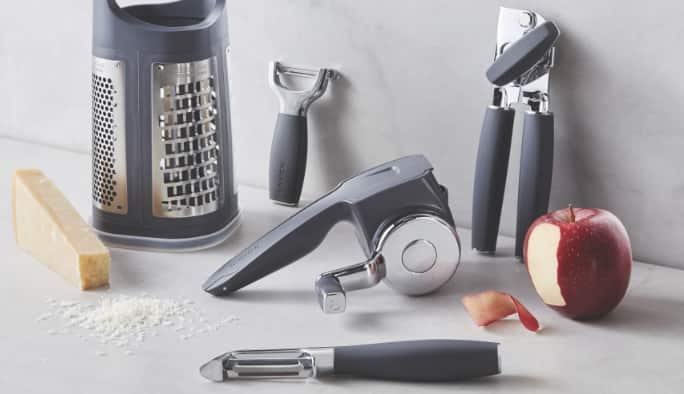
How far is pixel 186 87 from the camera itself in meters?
1.14

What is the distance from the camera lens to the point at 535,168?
111 centimetres

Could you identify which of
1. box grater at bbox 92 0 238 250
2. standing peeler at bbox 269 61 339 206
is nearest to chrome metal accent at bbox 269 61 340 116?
standing peeler at bbox 269 61 339 206

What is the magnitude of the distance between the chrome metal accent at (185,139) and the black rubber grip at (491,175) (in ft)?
0.98

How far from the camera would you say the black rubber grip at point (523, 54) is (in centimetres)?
105

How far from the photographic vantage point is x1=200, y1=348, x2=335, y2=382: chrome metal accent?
0.88 meters

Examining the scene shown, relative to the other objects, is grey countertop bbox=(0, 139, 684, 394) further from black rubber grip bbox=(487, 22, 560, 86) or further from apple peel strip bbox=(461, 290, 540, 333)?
black rubber grip bbox=(487, 22, 560, 86)

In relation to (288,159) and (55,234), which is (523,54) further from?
(55,234)

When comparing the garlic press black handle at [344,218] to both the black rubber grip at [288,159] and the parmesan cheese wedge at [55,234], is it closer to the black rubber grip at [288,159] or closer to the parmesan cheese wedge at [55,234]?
the parmesan cheese wedge at [55,234]

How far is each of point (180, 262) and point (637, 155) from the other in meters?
0.51

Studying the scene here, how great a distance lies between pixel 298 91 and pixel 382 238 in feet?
1.06

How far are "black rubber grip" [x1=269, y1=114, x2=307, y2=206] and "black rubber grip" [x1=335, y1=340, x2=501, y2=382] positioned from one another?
0.45 meters

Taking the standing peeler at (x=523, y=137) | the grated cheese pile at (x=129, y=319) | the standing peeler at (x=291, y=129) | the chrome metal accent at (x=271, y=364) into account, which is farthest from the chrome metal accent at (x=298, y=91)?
the chrome metal accent at (x=271, y=364)

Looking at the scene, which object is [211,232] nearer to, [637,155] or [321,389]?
[321,389]

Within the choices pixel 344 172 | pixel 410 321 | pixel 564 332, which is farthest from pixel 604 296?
pixel 344 172
